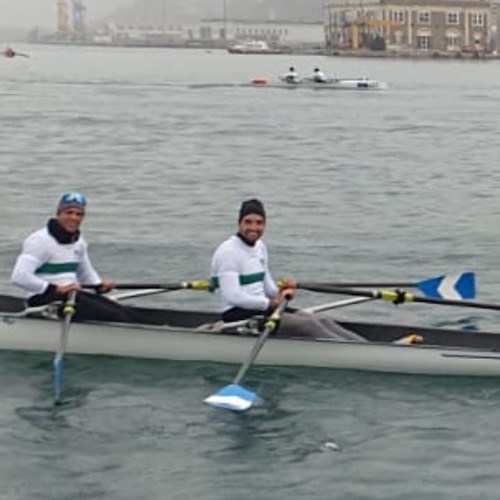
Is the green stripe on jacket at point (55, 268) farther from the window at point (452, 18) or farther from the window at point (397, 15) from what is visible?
the window at point (452, 18)

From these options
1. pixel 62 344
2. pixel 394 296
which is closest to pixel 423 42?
pixel 394 296

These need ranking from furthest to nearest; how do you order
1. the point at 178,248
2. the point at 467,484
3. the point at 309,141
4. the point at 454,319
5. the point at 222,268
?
the point at 309,141
the point at 178,248
the point at 454,319
the point at 222,268
the point at 467,484

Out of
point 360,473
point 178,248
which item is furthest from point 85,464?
→ point 178,248

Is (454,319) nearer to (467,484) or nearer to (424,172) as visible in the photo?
(467,484)

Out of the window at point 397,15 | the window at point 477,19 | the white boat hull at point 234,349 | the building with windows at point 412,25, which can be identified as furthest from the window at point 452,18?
the white boat hull at point 234,349

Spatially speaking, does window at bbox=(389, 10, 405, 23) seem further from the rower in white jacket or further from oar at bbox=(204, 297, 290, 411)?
oar at bbox=(204, 297, 290, 411)

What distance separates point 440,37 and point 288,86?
102527mm

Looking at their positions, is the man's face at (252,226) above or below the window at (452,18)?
below

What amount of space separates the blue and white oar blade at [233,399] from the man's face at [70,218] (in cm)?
234

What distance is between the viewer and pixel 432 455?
38.0 ft

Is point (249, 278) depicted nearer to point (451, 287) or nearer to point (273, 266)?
point (451, 287)

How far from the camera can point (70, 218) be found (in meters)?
13.4

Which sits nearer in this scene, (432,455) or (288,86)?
(432,455)

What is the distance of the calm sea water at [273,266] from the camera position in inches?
439
